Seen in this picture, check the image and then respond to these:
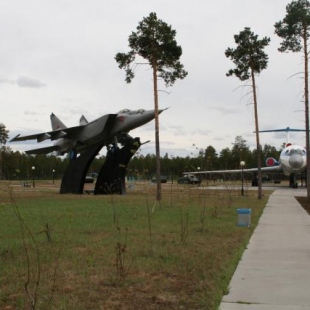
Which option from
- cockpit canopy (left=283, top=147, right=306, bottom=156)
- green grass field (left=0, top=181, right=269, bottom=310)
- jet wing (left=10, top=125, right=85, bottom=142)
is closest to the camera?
green grass field (left=0, top=181, right=269, bottom=310)

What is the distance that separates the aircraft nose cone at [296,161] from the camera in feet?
130

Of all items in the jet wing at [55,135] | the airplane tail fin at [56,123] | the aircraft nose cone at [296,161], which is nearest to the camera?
the jet wing at [55,135]

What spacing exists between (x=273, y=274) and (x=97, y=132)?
24466 millimetres

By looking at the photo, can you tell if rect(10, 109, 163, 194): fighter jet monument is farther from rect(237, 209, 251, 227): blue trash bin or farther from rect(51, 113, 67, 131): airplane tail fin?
rect(237, 209, 251, 227): blue trash bin

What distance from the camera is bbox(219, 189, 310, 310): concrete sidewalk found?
5125mm

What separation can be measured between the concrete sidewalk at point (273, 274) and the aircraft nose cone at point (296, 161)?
2904cm

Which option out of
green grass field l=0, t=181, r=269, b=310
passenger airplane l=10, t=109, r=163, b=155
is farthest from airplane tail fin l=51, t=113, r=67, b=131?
green grass field l=0, t=181, r=269, b=310

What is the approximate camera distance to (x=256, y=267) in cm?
721

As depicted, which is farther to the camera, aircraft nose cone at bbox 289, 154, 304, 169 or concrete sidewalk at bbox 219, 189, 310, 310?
aircraft nose cone at bbox 289, 154, 304, 169

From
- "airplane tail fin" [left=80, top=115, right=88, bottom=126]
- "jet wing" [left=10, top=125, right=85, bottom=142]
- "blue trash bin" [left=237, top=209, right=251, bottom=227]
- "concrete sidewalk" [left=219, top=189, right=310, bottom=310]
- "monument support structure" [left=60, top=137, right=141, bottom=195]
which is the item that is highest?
"airplane tail fin" [left=80, top=115, right=88, bottom=126]

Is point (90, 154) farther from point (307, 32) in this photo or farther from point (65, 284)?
point (65, 284)

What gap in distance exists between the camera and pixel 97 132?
99.1 ft

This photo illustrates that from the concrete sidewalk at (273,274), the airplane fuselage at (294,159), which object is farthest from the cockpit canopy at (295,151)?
the concrete sidewalk at (273,274)

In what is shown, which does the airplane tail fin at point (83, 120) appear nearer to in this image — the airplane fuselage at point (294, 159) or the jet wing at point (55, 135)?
the jet wing at point (55, 135)
